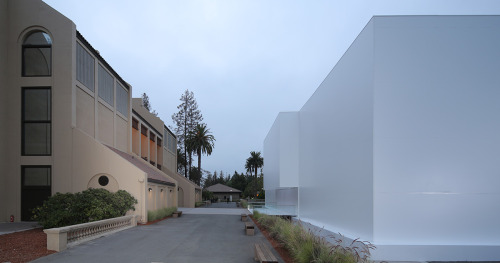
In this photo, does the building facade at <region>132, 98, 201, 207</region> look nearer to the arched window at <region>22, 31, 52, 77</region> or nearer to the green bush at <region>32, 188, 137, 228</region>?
the arched window at <region>22, 31, 52, 77</region>

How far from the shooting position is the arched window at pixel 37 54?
807 inches

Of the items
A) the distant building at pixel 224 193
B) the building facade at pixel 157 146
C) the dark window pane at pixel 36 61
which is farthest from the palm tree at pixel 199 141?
the dark window pane at pixel 36 61

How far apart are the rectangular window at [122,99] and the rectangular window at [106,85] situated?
1.24m

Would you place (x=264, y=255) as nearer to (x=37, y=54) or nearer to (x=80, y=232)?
(x=80, y=232)

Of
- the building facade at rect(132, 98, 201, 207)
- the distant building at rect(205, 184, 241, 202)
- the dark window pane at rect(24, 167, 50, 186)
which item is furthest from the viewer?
the distant building at rect(205, 184, 241, 202)

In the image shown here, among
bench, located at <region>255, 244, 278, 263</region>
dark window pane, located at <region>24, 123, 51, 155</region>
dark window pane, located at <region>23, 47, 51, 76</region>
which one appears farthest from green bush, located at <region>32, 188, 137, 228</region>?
bench, located at <region>255, 244, 278, 263</region>

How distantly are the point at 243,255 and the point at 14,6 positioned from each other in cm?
2030

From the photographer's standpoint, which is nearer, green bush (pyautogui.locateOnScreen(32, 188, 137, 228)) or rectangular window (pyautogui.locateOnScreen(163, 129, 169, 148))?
green bush (pyautogui.locateOnScreen(32, 188, 137, 228))

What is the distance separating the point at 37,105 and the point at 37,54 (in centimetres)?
310

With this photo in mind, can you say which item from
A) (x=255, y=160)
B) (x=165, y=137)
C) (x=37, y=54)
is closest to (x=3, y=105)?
(x=37, y=54)

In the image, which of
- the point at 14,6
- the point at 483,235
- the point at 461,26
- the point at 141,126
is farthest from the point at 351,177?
the point at 141,126

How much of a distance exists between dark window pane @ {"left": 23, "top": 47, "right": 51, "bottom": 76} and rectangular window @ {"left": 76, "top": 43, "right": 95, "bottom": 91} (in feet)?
5.13

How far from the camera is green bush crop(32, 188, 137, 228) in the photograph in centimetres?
1461

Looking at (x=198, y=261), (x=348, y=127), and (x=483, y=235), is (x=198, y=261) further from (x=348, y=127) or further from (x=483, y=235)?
(x=483, y=235)
